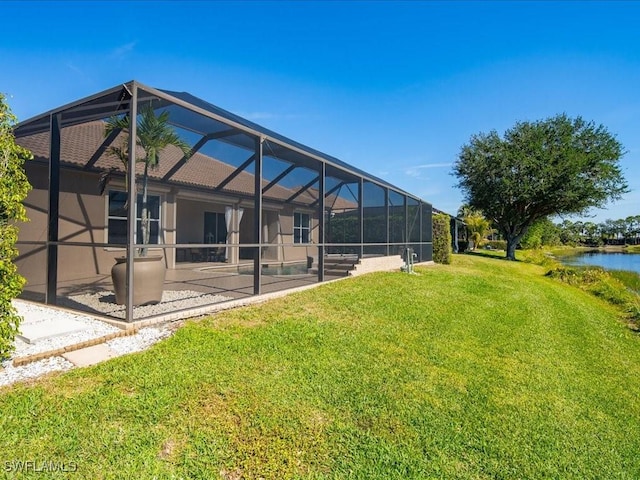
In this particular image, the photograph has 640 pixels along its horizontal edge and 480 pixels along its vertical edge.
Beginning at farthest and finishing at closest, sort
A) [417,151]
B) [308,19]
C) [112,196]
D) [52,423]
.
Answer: [417,151] < [308,19] < [112,196] < [52,423]

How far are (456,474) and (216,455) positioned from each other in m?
1.65

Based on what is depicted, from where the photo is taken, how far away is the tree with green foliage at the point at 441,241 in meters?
16.1

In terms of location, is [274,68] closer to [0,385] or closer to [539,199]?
[0,385]

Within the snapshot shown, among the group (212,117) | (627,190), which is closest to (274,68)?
(212,117)

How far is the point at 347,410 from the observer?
120 inches

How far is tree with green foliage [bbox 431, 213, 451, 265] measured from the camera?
16078 millimetres

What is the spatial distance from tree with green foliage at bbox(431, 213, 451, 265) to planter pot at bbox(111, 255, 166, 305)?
13169mm

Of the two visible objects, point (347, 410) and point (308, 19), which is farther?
point (308, 19)

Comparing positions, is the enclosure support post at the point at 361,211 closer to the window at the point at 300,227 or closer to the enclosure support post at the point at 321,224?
the enclosure support post at the point at 321,224

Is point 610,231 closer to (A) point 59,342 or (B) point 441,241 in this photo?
(B) point 441,241

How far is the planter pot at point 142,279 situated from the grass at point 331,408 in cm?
104

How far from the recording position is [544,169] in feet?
70.1

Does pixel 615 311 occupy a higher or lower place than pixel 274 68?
lower

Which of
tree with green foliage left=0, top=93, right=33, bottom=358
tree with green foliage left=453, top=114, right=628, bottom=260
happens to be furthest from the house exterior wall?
tree with green foliage left=453, top=114, right=628, bottom=260
